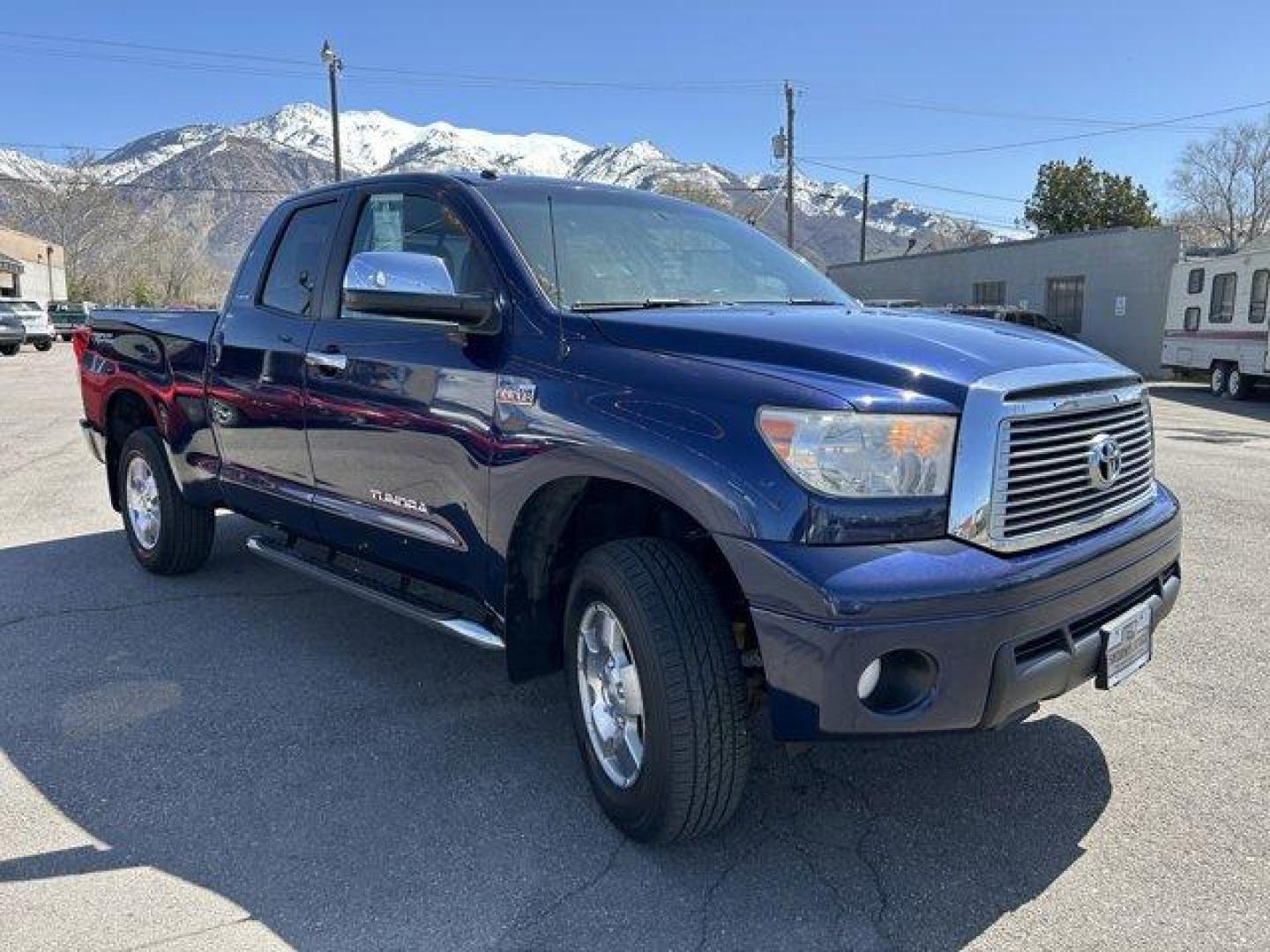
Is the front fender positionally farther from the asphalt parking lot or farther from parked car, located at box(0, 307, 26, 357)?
parked car, located at box(0, 307, 26, 357)

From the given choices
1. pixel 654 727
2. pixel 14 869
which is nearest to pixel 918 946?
pixel 654 727

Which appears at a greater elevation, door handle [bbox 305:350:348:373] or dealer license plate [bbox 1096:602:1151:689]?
door handle [bbox 305:350:348:373]

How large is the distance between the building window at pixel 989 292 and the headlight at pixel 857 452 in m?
31.8

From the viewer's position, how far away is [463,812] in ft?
10.3

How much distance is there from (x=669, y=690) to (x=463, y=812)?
95 centimetres

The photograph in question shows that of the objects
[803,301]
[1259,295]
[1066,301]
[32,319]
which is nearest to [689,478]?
[803,301]

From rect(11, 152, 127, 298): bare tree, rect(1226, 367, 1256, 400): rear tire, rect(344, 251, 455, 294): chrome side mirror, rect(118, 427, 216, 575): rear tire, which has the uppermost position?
rect(11, 152, 127, 298): bare tree

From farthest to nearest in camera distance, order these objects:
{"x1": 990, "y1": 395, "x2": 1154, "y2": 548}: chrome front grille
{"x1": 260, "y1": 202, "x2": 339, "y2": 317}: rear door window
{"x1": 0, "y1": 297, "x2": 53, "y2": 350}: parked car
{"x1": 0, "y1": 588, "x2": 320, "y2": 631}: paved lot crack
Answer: {"x1": 0, "y1": 297, "x2": 53, "y2": 350}: parked car, {"x1": 0, "y1": 588, "x2": 320, "y2": 631}: paved lot crack, {"x1": 260, "y1": 202, "x2": 339, "y2": 317}: rear door window, {"x1": 990, "y1": 395, "x2": 1154, "y2": 548}: chrome front grille

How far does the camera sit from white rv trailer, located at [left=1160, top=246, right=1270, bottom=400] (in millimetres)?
17953

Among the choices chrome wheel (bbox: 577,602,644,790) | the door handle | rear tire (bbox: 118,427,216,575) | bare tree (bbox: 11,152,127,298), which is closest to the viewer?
chrome wheel (bbox: 577,602,644,790)

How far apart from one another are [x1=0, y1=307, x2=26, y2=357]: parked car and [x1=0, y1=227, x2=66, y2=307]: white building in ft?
132

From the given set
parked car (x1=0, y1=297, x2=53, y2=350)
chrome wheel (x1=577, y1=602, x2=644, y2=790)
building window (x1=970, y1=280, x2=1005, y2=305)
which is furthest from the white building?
chrome wheel (x1=577, y1=602, x2=644, y2=790)

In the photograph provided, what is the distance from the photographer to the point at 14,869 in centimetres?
283

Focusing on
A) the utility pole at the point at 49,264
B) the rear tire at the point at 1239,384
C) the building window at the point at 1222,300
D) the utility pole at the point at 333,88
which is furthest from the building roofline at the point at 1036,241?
the utility pole at the point at 49,264
